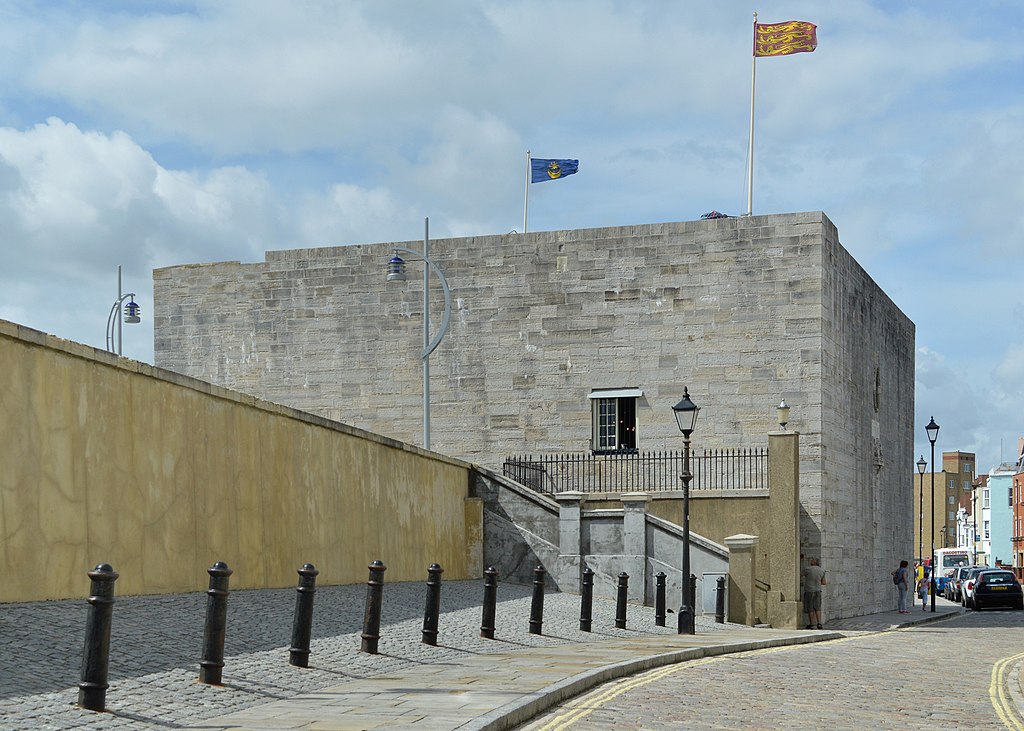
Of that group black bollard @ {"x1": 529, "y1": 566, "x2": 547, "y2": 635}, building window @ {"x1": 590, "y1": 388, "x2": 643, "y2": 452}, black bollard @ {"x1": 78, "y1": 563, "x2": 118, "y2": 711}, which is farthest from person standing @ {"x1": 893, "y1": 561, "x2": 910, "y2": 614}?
black bollard @ {"x1": 78, "y1": 563, "x2": 118, "y2": 711}

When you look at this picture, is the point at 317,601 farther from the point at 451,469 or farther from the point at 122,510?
the point at 451,469

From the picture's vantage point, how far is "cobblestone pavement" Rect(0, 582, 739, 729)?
952 centimetres

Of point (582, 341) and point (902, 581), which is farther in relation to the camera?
point (902, 581)

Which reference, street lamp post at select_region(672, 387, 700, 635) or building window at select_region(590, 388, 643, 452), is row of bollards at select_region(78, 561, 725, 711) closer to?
street lamp post at select_region(672, 387, 700, 635)

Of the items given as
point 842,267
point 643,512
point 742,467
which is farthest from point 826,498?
point 643,512

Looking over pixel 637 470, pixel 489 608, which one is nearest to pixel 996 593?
pixel 637 470

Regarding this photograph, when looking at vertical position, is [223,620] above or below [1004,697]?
above

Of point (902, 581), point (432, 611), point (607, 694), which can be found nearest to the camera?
point (607, 694)

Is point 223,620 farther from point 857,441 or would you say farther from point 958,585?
point 958,585

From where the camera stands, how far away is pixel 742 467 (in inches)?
1281

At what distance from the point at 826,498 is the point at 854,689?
19.4 metres

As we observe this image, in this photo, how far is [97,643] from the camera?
9281mm

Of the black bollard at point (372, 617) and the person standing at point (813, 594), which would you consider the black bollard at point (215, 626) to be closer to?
the black bollard at point (372, 617)

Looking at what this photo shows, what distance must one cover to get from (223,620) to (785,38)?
2950 centimetres
